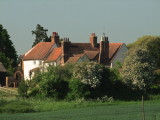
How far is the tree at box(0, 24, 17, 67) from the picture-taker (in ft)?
319

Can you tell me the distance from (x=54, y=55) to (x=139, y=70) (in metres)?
24.3

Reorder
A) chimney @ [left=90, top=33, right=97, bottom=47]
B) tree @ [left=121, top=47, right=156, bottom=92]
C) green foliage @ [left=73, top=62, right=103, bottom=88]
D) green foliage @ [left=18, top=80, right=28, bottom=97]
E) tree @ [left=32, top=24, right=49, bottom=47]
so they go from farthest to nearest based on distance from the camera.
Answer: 1. tree @ [left=32, top=24, right=49, bottom=47]
2. chimney @ [left=90, top=33, right=97, bottom=47]
3. tree @ [left=121, top=47, right=156, bottom=92]
4. green foliage @ [left=18, top=80, right=28, bottom=97]
5. green foliage @ [left=73, top=62, right=103, bottom=88]

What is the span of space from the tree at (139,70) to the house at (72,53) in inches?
467

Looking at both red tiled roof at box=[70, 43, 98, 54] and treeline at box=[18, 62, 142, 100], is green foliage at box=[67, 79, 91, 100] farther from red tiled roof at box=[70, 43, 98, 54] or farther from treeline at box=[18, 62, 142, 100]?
red tiled roof at box=[70, 43, 98, 54]

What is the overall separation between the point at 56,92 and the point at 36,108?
8949 millimetres

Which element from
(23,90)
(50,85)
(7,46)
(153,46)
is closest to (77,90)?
(50,85)

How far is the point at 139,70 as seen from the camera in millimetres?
58500

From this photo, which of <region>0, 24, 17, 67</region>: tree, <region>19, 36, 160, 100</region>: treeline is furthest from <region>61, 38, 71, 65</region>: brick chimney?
<region>0, 24, 17, 67</region>: tree

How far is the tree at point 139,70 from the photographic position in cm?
5760

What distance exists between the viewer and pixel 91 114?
1555 inches

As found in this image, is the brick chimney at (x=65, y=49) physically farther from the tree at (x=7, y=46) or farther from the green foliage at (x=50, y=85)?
the tree at (x=7, y=46)

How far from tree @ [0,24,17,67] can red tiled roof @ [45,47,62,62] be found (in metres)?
16.3

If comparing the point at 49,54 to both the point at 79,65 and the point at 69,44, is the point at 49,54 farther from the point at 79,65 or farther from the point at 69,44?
the point at 79,65

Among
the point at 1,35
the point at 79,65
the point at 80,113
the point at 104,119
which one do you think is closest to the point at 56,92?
the point at 79,65
